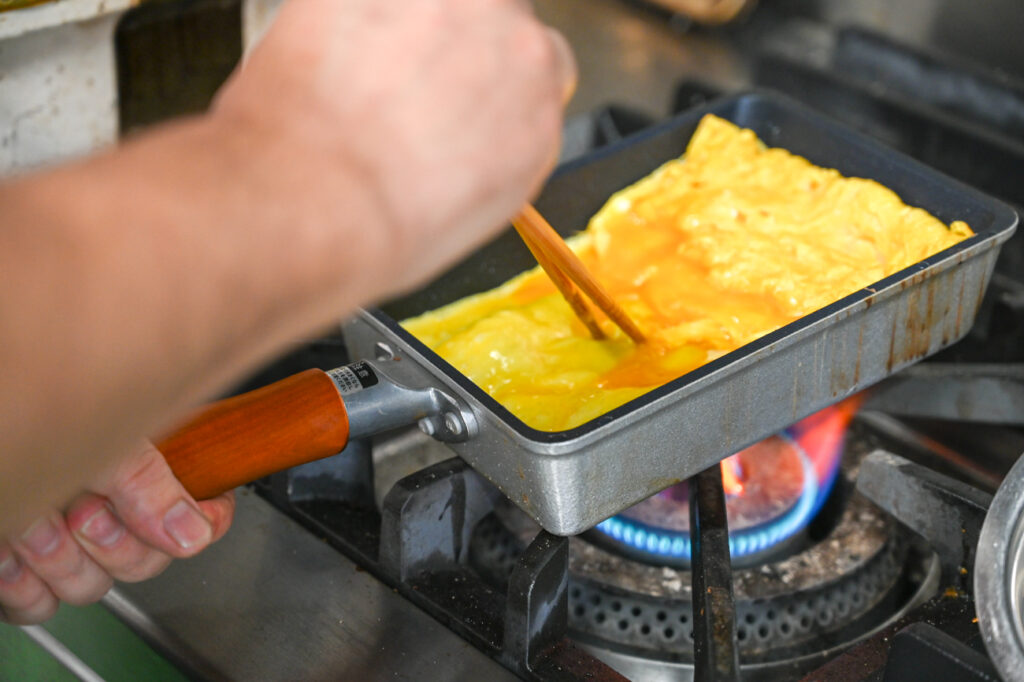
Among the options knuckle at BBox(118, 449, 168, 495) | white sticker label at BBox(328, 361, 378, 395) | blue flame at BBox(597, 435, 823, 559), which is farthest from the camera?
blue flame at BBox(597, 435, 823, 559)

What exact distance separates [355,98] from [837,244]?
0.86 meters

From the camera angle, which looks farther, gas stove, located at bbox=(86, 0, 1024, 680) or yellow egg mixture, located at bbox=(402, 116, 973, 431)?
yellow egg mixture, located at bbox=(402, 116, 973, 431)

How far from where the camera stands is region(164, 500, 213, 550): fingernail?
2.88 ft

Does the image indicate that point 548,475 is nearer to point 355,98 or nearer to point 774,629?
point 774,629

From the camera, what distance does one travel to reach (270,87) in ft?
1.80

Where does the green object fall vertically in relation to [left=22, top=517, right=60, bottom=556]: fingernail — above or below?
below

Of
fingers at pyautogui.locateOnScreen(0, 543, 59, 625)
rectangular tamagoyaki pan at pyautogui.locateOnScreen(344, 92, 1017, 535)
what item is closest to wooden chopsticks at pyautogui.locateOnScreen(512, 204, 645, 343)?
rectangular tamagoyaki pan at pyautogui.locateOnScreen(344, 92, 1017, 535)

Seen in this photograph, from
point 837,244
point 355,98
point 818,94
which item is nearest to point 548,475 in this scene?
point 355,98

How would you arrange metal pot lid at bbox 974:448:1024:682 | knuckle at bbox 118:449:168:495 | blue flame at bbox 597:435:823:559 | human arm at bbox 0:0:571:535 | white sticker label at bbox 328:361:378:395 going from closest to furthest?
1. human arm at bbox 0:0:571:535
2. metal pot lid at bbox 974:448:1024:682
3. knuckle at bbox 118:449:168:495
4. white sticker label at bbox 328:361:378:395
5. blue flame at bbox 597:435:823:559

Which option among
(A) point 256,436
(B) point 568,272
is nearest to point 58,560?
(A) point 256,436

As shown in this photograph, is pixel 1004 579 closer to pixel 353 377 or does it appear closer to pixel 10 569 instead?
pixel 353 377

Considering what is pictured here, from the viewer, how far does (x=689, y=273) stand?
128 cm

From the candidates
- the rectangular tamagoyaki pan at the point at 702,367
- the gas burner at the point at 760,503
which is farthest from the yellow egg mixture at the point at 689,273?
the gas burner at the point at 760,503

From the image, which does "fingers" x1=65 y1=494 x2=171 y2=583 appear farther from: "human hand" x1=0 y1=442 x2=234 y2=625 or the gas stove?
the gas stove
